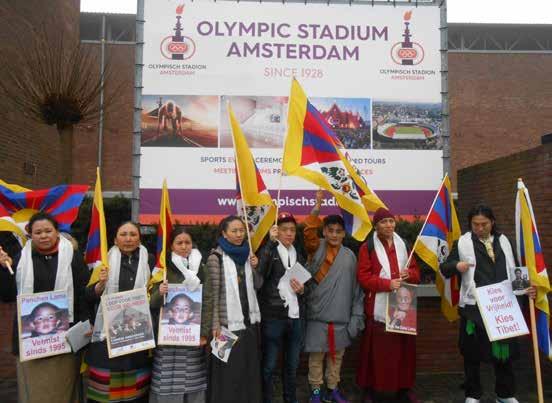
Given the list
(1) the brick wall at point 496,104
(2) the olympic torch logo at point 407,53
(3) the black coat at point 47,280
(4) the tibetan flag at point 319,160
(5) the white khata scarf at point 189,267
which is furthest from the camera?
(1) the brick wall at point 496,104

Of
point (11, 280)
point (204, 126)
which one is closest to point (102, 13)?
point (204, 126)

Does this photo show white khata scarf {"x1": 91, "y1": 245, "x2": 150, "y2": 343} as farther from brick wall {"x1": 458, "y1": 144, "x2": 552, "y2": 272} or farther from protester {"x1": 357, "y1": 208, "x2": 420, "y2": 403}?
brick wall {"x1": 458, "y1": 144, "x2": 552, "y2": 272}

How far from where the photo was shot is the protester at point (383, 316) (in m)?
4.00

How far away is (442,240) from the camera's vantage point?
14.0ft

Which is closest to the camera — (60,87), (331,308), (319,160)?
(331,308)

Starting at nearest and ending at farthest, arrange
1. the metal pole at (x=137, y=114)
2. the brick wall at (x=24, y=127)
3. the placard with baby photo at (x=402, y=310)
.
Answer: the placard with baby photo at (x=402, y=310) → the metal pole at (x=137, y=114) → the brick wall at (x=24, y=127)

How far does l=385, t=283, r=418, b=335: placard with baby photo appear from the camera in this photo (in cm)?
391

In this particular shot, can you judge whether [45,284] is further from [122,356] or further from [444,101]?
[444,101]

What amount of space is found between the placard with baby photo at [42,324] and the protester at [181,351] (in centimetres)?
66

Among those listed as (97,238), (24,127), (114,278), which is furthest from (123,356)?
(24,127)

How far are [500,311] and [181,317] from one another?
8.41ft

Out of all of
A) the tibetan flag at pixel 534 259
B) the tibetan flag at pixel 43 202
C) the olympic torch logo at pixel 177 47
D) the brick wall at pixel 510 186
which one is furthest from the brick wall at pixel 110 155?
the tibetan flag at pixel 534 259

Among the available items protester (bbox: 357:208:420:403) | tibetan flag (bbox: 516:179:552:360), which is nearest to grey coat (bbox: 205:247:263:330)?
protester (bbox: 357:208:420:403)

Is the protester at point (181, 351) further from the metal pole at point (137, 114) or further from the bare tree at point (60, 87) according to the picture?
the bare tree at point (60, 87)
